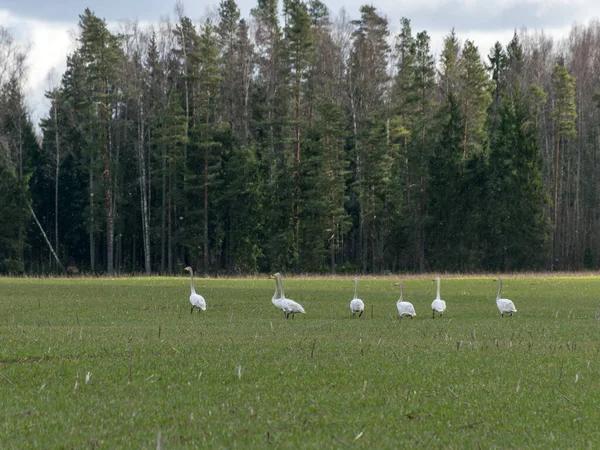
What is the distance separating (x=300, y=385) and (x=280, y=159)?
67185 mm

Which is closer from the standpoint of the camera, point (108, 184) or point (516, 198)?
point (108, 184)

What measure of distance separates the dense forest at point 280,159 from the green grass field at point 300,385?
51241 millimetres

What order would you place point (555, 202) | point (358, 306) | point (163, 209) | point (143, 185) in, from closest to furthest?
point (358, 306) → point (143, 185) → point (163, 209) → point (555, 202)

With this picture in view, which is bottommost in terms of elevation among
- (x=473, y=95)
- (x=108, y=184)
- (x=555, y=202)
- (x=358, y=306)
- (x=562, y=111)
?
(x=358, y=306)

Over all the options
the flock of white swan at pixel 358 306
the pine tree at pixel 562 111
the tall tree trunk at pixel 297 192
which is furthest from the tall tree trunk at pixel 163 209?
the flock of white swan at pixel 358 306

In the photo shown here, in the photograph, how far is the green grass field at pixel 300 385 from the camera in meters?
9.29

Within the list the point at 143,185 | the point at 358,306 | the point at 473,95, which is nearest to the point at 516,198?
the point at 473,95

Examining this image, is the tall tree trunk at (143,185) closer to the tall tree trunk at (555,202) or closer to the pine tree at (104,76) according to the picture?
the pine tree at (104,76)

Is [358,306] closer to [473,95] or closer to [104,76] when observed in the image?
[104,76]

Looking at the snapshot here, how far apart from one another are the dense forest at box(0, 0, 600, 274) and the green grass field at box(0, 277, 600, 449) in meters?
51.2

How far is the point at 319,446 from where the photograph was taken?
8.77 metres

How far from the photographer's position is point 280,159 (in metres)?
78.8

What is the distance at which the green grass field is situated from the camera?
30.5 ft

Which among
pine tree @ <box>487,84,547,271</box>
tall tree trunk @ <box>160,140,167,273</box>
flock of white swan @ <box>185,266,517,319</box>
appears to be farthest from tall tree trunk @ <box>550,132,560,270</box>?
flock of white swan @ <box>185,266,517,319</box>
